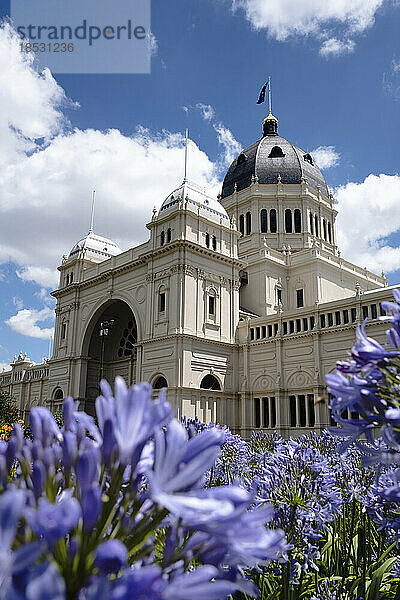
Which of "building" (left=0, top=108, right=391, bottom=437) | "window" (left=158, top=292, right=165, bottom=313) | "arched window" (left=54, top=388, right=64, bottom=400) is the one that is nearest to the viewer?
"building" (left=0, top=108, right=391, bottom=437)

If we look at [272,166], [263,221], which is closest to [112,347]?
[263,221]

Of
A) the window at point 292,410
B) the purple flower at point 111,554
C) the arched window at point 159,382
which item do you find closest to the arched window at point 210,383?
the arched window at point 159,382

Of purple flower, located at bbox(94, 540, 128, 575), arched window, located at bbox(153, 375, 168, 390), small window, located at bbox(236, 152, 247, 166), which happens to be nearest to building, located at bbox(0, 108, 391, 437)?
arched window, located at bbox(153, 375, 168, 390)

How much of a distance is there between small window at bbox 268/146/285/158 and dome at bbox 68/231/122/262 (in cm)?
1956

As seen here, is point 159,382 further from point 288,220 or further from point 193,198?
point 288,220

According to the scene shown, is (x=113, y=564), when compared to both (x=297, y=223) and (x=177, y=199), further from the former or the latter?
(x=297, y=223)

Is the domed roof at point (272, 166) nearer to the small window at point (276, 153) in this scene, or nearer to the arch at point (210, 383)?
the small window at point (276, 153)

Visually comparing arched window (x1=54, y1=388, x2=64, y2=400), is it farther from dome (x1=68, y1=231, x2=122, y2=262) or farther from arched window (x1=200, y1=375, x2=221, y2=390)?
arched window (x1=200, y1=375, x2=221, y2=390)

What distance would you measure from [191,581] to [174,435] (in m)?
0.37

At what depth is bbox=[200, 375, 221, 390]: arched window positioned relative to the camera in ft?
111

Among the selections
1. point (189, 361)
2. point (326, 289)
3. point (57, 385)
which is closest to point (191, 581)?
point (189, 361)

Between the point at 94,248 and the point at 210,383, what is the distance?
2079 centimetres

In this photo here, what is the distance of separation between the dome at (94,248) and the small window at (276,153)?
19.6m

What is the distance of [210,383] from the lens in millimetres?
34281
